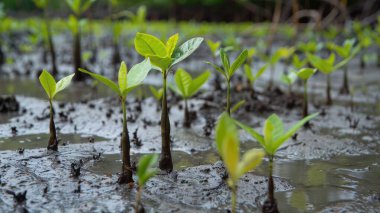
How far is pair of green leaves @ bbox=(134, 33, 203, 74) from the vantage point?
6.24 ft

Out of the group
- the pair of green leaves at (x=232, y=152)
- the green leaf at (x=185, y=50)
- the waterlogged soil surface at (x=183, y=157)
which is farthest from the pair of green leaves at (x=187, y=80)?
the pair of green leaves at (x=232, y=152)

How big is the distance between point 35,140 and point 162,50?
3.74 ft

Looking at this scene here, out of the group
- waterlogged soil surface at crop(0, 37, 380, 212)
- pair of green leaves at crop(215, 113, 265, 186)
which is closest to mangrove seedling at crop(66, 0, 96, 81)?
waterlogged soil surface at crop(0, 37, 380, 212)

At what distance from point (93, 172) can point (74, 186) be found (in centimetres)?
21

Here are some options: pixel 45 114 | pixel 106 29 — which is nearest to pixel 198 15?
pixel 106 29

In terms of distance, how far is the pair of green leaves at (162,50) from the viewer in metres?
1.90

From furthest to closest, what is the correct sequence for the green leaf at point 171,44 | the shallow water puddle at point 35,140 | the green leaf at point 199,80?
the green leaf at point 199,80 → the shallow water puddle at point 35,140 → the green leaf at point 171,44

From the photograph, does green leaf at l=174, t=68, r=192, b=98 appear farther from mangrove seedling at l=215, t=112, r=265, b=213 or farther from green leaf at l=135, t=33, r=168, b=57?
mangrove seedling at l=215, t=112, r=265, b=213

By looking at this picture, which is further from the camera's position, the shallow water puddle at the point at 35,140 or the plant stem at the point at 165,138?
the shallow water puddle at the point at 35,140

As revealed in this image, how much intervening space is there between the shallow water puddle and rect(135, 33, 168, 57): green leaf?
2.79 feet

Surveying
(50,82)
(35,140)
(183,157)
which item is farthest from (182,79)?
(35,140)

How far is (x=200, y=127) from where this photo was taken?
3105 millimetres

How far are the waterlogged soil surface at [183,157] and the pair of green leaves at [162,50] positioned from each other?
1.73 feet

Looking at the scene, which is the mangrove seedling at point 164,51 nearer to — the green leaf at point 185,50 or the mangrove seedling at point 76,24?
the green leaf at point 185,50
